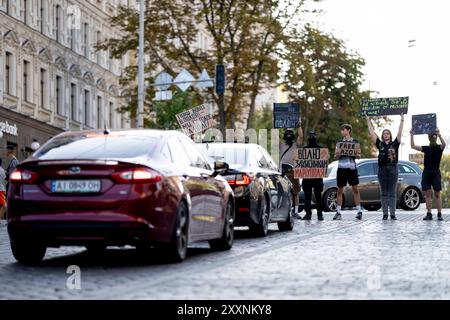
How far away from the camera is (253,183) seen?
18141mm

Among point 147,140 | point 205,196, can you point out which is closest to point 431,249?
point 205,196

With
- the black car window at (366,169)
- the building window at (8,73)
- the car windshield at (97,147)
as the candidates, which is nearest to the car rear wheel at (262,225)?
the car windshield at (97,147)

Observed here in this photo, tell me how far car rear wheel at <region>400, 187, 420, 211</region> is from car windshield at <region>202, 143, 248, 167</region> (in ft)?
60.8

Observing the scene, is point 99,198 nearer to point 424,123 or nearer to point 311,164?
point 311,164

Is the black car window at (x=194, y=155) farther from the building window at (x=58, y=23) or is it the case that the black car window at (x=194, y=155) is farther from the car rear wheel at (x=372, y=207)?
the building window at (x=58, y=23)

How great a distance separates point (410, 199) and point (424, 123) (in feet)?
15.0

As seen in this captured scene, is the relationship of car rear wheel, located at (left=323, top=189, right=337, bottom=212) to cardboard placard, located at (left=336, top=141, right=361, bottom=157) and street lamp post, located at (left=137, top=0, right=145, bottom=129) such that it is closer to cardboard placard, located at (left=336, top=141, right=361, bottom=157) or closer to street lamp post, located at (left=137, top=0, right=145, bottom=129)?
cardboard placard, located at (left=336, top=141, right=361, bottom=157)

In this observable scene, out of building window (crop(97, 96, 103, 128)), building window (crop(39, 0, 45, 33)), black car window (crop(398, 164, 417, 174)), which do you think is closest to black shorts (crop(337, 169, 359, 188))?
black car window (crop(398, 164, 417, 174))

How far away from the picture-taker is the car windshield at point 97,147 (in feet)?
41.7

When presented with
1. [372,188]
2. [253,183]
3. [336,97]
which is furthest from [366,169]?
[336,97]

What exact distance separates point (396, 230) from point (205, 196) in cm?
722

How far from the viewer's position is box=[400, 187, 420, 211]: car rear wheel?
121ft

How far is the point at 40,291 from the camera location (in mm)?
10070

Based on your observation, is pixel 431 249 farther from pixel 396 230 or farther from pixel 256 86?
pixel 256 86
